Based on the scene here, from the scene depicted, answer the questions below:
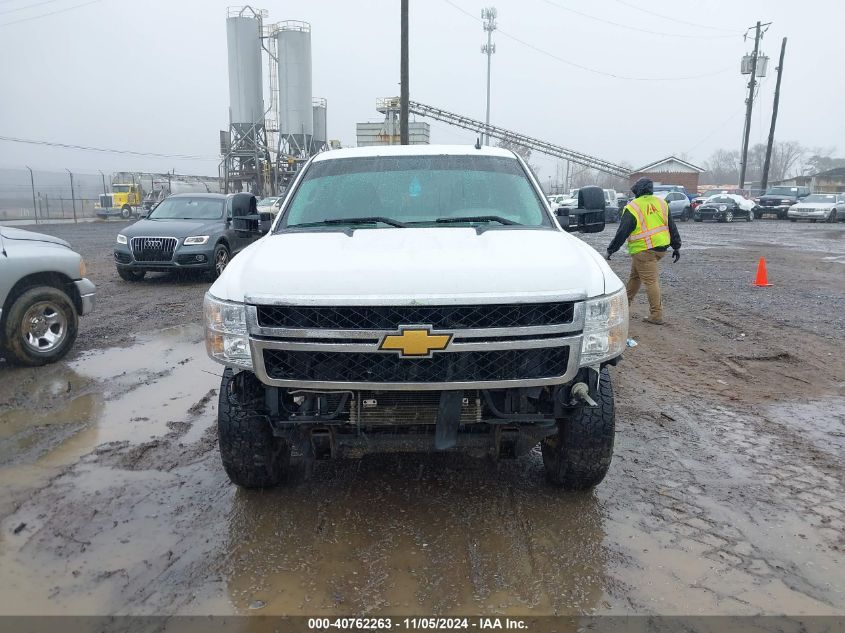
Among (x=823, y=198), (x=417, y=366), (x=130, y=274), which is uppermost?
(x=823, y=198)

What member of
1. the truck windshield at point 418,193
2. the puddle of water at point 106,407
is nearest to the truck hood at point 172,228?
the puddle of water at point 106,407

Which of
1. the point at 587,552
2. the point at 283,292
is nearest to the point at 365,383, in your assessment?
the point at 283,292

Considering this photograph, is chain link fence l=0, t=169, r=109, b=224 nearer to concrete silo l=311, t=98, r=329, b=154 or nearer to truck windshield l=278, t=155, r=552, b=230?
concrete silo l=311, t=98, r=329, b=154

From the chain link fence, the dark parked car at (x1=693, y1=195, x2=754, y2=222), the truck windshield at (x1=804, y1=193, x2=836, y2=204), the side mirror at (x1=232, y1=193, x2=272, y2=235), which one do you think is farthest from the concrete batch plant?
the side mirror at (x1=232, y1=193, x2=272, y2=235)

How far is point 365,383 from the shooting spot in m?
3.04

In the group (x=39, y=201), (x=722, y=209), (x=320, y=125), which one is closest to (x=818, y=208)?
(x=722, y=209)

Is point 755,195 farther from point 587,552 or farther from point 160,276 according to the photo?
point 587,552

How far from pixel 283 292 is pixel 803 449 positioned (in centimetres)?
379

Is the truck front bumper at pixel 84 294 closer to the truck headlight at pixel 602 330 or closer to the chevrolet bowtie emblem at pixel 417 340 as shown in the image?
the chevrolet bowtie emblem at pixel 417 340

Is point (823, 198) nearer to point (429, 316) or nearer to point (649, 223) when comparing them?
point (649, 223)

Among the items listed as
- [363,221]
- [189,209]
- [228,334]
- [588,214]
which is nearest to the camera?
[228,334]

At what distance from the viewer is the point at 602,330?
313 cm

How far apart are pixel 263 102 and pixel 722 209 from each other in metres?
27.0

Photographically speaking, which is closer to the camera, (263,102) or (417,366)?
(417,366)
